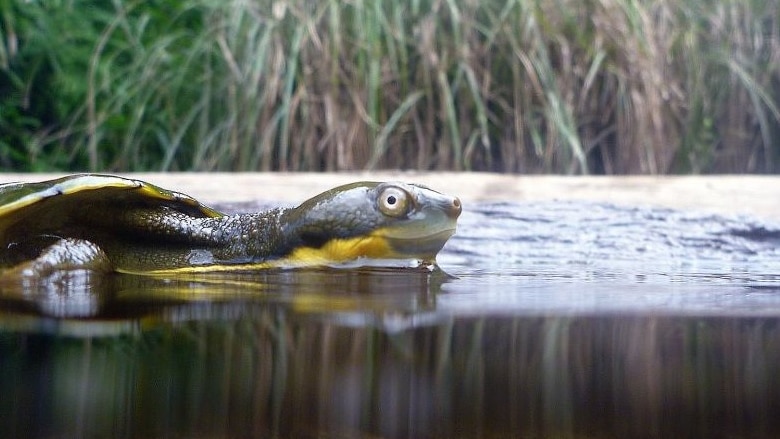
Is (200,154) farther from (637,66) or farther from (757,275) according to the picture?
(757,275)

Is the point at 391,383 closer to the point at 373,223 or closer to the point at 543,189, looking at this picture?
the point at 373,223

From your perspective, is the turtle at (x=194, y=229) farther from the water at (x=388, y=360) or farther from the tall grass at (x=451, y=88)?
the tall grass at (x=451, y=88)

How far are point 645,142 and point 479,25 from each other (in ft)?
2.84

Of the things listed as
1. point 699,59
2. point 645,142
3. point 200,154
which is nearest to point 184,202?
point 200,154

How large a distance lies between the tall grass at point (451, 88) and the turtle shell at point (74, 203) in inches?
73.5

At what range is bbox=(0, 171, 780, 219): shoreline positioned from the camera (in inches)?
94.1

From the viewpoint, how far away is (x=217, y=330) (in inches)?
34.5

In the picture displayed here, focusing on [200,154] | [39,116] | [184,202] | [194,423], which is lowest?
[194,423]

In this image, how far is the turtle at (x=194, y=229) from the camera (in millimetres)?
1569

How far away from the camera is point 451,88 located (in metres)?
3.81

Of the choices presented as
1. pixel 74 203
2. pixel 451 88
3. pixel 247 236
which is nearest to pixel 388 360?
pixel 247 236

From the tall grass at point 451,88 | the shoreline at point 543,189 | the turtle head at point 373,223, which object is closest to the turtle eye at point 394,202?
the turtle head at point 373,223

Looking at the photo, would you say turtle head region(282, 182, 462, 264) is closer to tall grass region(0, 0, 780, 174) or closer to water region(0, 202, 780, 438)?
water region(0, 202, 780, 438)

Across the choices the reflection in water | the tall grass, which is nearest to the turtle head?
the reflection in water
